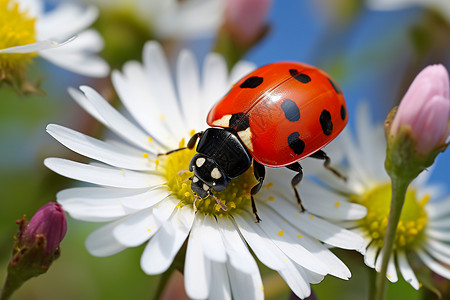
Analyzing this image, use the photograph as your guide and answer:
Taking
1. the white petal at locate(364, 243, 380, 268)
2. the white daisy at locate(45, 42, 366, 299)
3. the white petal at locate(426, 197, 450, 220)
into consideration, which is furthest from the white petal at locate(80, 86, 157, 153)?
the white petal at locate(426, 197, 450, 220)

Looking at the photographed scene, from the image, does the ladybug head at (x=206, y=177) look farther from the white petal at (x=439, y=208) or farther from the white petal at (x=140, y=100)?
the white petal at (x=439, y=208)

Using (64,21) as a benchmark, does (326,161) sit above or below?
below

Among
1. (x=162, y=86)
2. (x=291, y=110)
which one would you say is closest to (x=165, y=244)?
(x=291, y=110)

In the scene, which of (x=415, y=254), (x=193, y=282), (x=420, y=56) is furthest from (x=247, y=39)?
(x=193, y=282)

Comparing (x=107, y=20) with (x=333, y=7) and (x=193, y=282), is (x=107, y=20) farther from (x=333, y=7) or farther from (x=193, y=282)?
(x=193, y=282)

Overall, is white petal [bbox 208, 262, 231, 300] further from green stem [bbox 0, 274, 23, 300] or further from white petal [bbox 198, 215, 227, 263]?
green stem [bbox 0, 274, 23, 300]

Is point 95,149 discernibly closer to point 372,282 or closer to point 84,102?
point 84,102

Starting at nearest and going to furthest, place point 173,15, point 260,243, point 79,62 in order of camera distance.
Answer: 1. point 260,243
2. point 79,62
3. point 173,15
